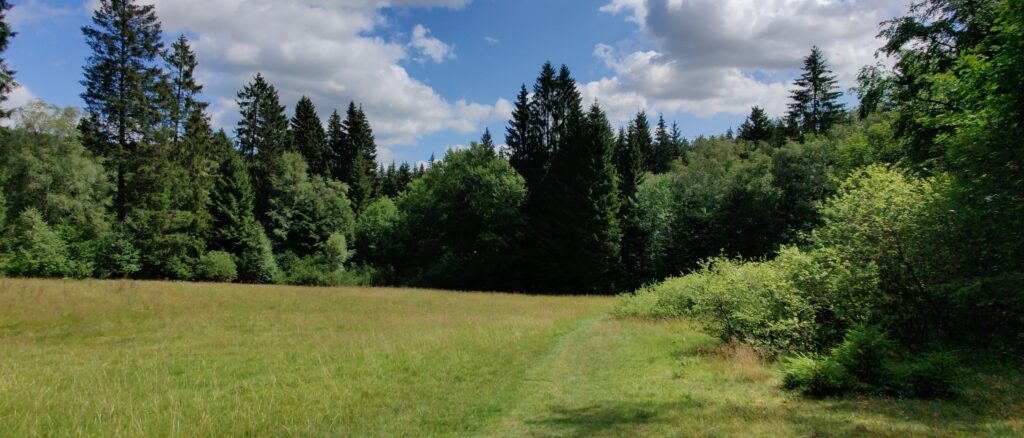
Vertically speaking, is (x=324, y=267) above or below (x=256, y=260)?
below

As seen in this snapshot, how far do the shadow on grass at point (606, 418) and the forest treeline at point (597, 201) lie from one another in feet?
20.7

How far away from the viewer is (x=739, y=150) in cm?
5447

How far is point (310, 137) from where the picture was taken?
67625 millimetres

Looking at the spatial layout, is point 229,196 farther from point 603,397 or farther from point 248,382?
point 603,397

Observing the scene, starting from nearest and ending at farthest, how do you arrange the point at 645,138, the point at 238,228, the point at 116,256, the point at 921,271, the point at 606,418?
the point at 606,418, the point at 921,271, the point at 116,256, the point at 238,228, the point at 645,138

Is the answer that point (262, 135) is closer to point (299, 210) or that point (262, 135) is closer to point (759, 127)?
point (299, 210)

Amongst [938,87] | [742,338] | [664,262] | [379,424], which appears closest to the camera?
[379,424]

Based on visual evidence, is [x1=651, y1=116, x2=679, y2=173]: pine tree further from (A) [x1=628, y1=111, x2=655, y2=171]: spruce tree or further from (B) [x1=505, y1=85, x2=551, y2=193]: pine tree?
(B) [x1=505, y1=85, x2=551, y2=193]: pine tree

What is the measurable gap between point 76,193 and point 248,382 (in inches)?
1670

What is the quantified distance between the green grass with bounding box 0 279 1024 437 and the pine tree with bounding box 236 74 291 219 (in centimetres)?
3819

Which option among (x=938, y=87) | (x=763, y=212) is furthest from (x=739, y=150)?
(x=938, y=87)

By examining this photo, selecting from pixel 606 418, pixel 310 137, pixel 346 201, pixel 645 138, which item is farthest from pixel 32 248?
pixel 645 138

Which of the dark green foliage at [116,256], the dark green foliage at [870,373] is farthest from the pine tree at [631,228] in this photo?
the dark green foliage at [116,256]

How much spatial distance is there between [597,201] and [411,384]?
1460 inches
